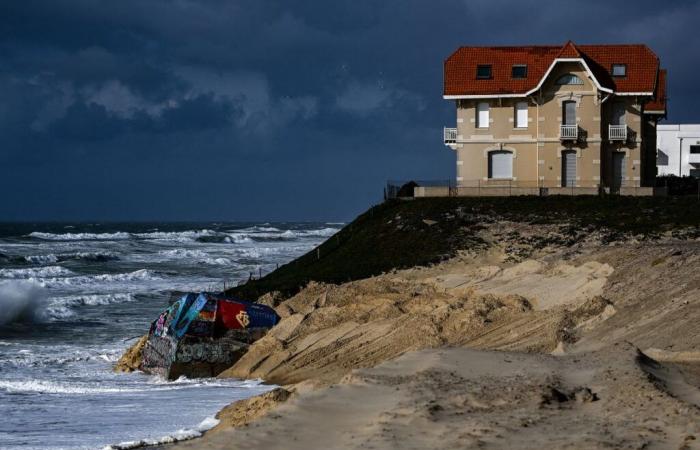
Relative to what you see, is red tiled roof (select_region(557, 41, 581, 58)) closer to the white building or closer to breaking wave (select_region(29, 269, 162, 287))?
breaking wave (select_region(29, 269, 162, 287))

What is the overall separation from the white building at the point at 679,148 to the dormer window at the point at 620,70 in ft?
148

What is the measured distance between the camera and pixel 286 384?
21.0 m

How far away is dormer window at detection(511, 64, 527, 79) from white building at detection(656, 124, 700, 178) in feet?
155

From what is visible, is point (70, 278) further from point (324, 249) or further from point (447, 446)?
point (447, 446)

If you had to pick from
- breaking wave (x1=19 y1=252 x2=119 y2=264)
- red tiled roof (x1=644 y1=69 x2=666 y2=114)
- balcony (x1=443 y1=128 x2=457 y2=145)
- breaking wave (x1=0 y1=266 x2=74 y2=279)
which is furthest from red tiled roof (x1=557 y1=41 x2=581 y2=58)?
breaking wave (x1=19 y1=252 x2=119 y2=264)

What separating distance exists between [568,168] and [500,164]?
3.16 metres

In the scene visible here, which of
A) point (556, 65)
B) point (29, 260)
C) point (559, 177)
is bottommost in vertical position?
point (29, 260)

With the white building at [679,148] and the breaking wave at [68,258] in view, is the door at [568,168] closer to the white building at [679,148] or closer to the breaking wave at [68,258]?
the breaking wave at [68,258]

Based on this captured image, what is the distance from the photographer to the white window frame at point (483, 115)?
1831 inches

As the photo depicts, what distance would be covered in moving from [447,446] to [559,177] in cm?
3625

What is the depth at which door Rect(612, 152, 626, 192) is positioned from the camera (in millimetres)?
46656

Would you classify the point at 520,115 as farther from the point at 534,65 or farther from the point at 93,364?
the point at 93,364

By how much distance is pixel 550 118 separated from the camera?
45.5 metres

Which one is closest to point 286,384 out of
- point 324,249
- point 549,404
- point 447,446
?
point 549,404
